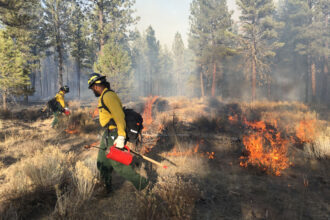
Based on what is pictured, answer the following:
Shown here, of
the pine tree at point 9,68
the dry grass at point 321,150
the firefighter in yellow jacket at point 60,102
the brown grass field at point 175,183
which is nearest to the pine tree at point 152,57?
the pine tree at point 9,68

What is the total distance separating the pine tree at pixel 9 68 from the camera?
1059 cm

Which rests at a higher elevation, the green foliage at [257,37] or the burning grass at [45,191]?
the green foliage at [257,37]

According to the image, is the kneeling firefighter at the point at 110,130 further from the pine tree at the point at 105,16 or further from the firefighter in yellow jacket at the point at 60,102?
the pine tree at the point at 105,16

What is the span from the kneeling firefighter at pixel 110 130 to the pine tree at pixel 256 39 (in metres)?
20.7

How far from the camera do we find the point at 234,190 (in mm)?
3816

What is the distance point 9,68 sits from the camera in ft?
35.4

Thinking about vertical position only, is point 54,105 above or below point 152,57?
below

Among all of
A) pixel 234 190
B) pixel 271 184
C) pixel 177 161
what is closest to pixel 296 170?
pixel 271 184

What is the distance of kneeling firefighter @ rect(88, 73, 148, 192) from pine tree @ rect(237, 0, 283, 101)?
20.7 meters

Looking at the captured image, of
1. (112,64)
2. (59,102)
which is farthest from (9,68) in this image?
(112,64)

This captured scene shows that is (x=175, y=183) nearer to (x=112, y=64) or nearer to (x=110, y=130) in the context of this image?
(x=110, y=130)

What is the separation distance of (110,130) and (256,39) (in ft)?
80.2

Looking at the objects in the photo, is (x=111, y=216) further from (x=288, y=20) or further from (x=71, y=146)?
(x=288, y=20)

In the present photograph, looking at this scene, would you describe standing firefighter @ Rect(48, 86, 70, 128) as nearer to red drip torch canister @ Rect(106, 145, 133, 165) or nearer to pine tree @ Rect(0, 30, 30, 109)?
pine tree @ Rect(0, 30, 30, 109)
